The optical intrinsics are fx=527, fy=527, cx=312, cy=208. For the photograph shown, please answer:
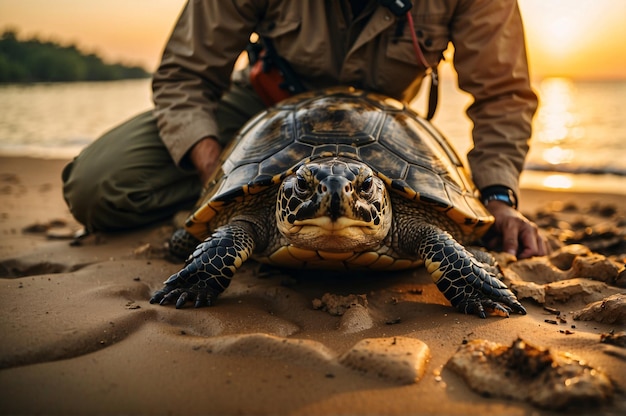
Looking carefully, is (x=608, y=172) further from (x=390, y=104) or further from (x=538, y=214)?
(x=390, y=104)

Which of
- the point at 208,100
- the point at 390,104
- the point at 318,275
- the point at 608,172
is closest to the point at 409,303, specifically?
the point at 318,275

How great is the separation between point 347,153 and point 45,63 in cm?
2738

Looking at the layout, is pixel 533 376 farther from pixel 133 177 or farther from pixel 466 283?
pixel 133 177

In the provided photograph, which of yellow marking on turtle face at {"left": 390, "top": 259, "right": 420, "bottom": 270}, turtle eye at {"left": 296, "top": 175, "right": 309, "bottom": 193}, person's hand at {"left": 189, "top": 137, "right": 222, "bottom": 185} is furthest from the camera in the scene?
person's hand at {"left": 189, "top": 137, "right": 222, "bottom": 185}

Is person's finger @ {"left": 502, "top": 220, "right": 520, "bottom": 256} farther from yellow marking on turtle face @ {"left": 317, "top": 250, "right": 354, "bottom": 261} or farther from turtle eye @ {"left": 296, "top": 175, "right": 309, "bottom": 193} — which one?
turtle eye @ {"left": 296, "top": 175, "right": 309, "bottom": 193}

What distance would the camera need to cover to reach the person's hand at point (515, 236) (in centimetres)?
301

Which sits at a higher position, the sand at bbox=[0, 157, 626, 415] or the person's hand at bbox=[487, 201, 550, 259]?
the person's hand at bbox=[487, 201, 550, 259]

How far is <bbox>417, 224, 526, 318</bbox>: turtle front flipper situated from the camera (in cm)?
214

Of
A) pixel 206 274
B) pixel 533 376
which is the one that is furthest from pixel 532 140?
pixel 533 376

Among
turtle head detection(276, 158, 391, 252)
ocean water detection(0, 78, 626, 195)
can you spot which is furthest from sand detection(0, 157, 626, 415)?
ocean water detection(0, 78, 626, 195)

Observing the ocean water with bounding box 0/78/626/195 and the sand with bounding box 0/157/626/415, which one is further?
the ocean water with bounding box 0/78/626/195

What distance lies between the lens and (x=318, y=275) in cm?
275

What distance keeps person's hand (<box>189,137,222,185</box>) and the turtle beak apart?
1.48 metres

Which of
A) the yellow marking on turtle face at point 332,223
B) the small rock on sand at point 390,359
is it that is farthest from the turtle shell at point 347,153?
the small rock on sand at point 390,359
